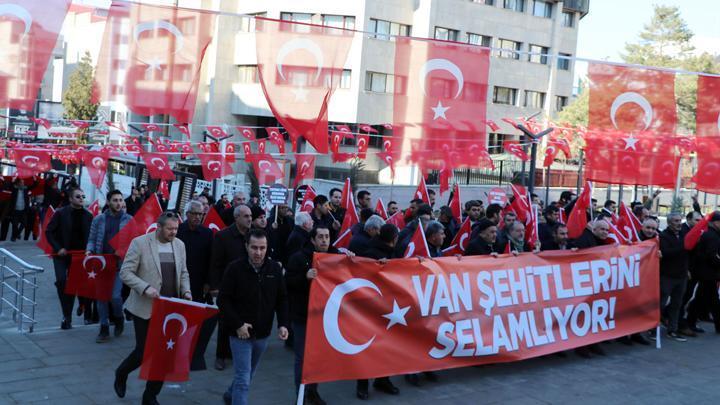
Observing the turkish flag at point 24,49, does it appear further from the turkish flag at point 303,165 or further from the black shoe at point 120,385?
the turkish flag at point 303,165

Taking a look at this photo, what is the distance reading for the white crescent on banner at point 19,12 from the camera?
759cm

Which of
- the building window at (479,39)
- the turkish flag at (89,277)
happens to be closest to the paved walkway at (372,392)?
the turkish flag at (89,277)

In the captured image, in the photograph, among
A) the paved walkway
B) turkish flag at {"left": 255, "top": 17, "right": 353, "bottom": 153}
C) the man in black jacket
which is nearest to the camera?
the paved walkway

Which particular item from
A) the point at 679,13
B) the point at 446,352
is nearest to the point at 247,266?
the point at 446,352

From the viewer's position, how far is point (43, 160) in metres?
19.7

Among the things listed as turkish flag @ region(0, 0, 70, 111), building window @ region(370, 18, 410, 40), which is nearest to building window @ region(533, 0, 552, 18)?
building window @ region(370, 18, 410, 40)

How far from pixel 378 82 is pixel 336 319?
3576 cm

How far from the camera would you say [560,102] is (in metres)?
53.6

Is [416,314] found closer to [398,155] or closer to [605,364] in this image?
[605,364]

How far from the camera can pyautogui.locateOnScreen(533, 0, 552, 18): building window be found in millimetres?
51000

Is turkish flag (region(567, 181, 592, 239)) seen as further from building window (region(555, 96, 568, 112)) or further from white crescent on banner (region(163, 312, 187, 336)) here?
building window (region(555, 96, 568, 112))

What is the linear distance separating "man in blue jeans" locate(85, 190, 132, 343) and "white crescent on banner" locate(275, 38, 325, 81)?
8.51ft

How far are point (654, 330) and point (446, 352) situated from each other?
15.9 feet

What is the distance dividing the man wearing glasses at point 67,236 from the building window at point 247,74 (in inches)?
1425
